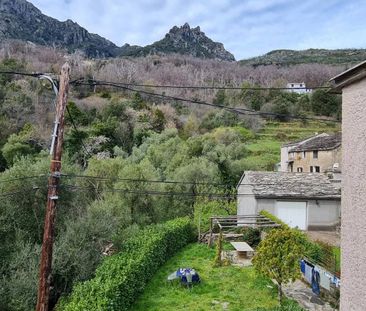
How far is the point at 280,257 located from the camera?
45.6 feet

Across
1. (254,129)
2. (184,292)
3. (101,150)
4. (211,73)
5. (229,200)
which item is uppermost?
(211,73)

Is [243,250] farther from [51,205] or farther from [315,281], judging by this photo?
[51,205]

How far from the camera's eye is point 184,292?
15.9 meters

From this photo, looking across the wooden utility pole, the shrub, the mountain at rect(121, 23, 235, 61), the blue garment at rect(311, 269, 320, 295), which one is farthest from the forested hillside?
the mountain at rect(121, 23, 235, 61)

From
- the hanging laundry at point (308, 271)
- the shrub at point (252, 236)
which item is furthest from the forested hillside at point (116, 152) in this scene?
the hanging laundry at point (308, 271)

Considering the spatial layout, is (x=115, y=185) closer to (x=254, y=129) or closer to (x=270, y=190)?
(x=270, y=190)

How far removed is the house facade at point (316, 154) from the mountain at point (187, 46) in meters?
119

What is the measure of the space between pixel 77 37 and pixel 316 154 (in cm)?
13631

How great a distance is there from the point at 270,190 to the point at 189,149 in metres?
16.0

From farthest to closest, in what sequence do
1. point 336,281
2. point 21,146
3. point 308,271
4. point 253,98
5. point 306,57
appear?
point 306,57 → point 253,98 → point 21,146 → point 308,271 → point 336,281

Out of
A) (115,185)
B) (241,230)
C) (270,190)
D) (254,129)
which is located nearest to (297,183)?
(270,190)

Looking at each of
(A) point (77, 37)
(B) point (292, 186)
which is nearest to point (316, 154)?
(B) point (292, 186)

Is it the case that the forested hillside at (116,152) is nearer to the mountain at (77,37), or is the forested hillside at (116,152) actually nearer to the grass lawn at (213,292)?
the grass lawn at (213,292)

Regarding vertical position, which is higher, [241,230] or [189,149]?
[189,149]
